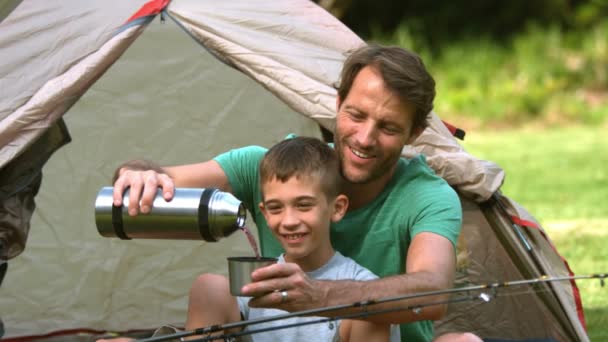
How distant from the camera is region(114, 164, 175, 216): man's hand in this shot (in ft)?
7.62

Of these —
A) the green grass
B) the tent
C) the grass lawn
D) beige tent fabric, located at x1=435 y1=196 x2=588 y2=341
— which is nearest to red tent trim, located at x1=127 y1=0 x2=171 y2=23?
the tent

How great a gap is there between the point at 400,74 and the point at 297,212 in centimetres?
43

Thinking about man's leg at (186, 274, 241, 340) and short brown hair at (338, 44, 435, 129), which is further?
short brown hair at (338, 44, 435, 129)

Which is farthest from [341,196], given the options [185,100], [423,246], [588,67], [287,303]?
[588,67]

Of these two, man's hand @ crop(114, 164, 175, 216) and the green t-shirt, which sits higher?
the green t-shirt

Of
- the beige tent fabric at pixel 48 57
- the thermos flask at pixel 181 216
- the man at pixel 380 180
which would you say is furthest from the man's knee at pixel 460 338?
the beige tent fabric at pixel 48 57

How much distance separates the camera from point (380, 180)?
273 cm

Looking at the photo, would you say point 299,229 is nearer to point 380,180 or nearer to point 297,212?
point 297,212

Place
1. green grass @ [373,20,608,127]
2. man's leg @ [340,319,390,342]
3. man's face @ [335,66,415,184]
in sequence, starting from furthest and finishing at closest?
green grass @ [373,20,608,127] < man's face @ [335,66,415,184] < man's leg @ [340,319,390,342]

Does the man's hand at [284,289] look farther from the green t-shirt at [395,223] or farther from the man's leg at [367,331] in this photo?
the green t-shirt at [395,223]

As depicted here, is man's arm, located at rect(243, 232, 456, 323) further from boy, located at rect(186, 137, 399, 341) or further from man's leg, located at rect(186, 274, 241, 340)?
man's leg, located at rect(186, 274, 241, 340)

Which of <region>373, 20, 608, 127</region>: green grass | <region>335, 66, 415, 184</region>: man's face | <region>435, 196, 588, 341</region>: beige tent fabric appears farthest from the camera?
<region>373, 20, 608, 127</region>: green grass

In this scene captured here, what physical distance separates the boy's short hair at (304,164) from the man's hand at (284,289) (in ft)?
1.43

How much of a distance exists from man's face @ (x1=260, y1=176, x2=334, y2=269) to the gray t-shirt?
0.07 meters
